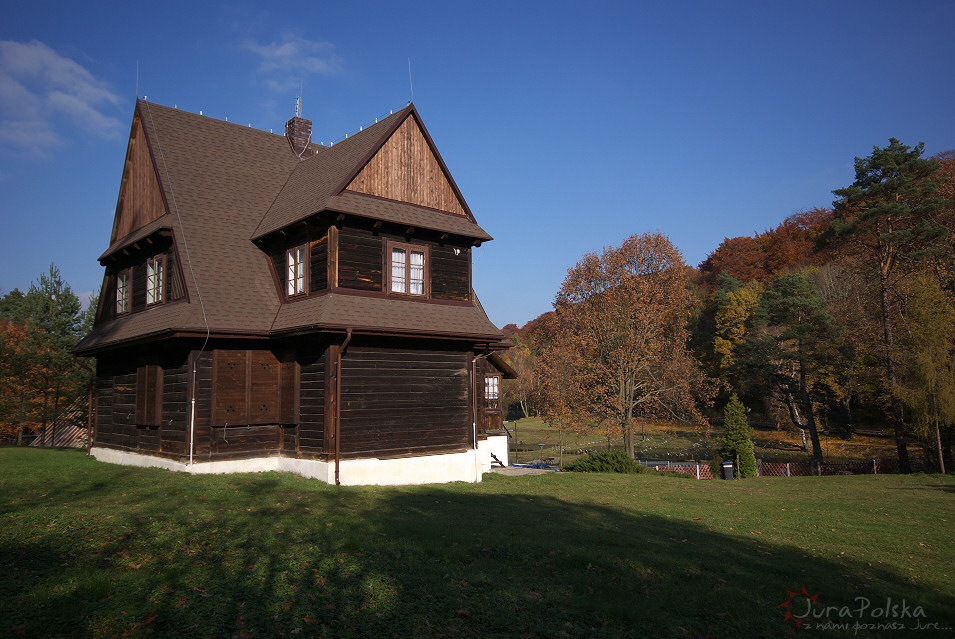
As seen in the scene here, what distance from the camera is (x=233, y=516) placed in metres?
10.5

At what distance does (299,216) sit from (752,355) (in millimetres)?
39109

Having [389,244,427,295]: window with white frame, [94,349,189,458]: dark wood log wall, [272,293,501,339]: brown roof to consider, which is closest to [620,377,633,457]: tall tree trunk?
[272,293,501,339]: brown roof

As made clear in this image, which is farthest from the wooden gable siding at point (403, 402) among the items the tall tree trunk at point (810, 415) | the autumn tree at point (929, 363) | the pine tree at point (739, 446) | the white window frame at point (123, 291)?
the tall tree trunk at point (810, 415)

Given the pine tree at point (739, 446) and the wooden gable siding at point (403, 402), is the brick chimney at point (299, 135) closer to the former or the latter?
the wooden gable siding at point (403, 402)

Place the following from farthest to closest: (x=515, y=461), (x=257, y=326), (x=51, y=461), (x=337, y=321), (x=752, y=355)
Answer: (x=752, y=355) → (x=515, y=461) → (x=51, y=461) → (x=257, y=326) → (x=337, y=321)

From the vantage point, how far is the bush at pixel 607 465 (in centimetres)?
2452

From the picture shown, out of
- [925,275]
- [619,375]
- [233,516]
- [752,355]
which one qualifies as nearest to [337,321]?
[233,516]

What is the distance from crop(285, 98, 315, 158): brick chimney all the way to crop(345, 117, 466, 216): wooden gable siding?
6.30 meters

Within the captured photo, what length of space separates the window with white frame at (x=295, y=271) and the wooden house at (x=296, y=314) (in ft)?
0.16

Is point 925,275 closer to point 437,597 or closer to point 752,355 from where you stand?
point 752,355

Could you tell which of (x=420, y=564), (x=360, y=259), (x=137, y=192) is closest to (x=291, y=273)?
(x=360, y=259)

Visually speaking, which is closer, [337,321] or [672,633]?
[672,633]

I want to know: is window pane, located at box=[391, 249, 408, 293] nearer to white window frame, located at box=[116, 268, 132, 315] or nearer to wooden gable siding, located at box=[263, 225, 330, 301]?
wooden gable siding, located at box=[263, 225, 330, 301]

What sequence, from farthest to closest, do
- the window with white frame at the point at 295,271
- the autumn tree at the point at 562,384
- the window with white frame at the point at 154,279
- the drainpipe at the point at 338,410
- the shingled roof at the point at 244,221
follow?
the autumn tree at the point at 562,384
the window with white frame at the point at 154,279
the window with white frame at the point at 295,271
the shingled roof at the point at 244,221
the drainpipe at the point at 338,410
